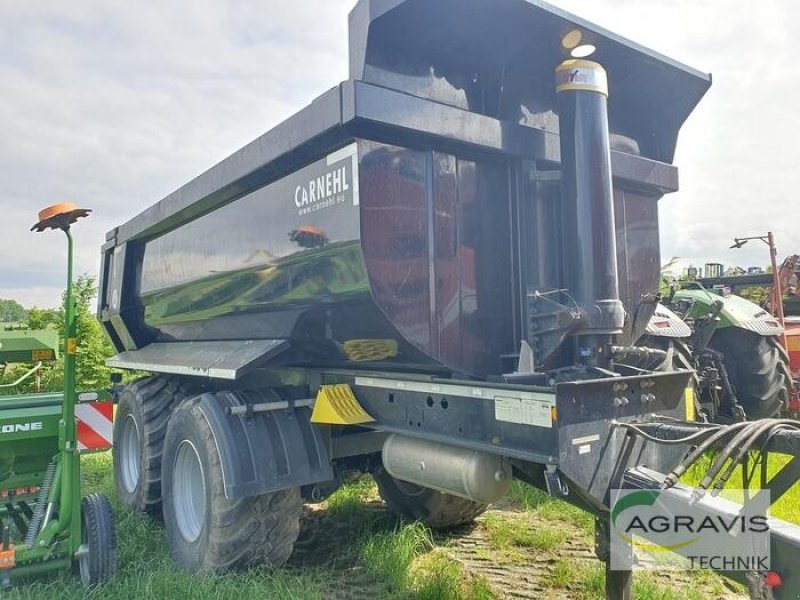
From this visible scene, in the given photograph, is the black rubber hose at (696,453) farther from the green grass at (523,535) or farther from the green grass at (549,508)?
the green grass at (549,508)

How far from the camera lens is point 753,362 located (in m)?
5.81

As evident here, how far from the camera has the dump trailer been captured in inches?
105

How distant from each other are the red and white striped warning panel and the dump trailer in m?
0.40

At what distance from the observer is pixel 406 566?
3.79 meters

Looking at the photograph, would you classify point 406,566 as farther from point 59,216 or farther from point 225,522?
point 59,216

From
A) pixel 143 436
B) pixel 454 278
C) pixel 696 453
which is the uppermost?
pixel 454 278

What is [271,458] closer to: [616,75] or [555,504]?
[555,504]

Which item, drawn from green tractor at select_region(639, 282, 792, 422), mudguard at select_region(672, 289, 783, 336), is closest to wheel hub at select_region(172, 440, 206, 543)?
green tractor at select_region(639, 282, 792, 422)

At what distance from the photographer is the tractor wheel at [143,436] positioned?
195 inches

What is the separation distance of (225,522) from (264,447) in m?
0.44

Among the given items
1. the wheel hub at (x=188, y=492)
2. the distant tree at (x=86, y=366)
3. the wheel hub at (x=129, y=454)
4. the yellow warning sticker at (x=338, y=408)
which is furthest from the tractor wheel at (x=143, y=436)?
the distant tree at (x=86, y=366)

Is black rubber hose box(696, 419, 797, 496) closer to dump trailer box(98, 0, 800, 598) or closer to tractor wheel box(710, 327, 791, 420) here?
dump trailer box(98, 0, 800, 598)

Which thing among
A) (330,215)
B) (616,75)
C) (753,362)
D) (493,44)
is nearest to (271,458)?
(330,215)

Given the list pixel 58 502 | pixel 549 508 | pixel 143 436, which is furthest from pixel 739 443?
pixel 143 436
